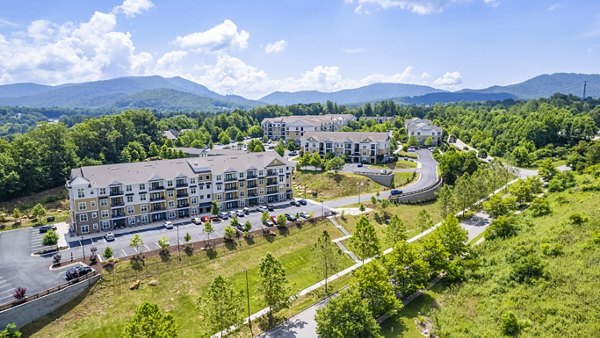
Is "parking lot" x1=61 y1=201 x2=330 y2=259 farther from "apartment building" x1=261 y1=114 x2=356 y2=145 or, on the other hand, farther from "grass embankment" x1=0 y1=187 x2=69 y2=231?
"apartment building" x1=261 y1=114 x2=356 y2=145

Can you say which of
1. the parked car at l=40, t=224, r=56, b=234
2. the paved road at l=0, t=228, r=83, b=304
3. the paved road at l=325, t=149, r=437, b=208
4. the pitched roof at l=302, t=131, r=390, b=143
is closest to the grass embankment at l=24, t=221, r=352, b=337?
the paved road at l=0, t=228, r=83, b=304

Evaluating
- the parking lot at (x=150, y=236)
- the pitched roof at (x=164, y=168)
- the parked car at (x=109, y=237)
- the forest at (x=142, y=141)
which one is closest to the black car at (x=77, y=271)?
the parking lot at (x=150, y=236)

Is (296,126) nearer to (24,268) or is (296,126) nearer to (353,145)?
(353,145)

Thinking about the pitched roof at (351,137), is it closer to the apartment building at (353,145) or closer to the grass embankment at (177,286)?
the apartment building at (353,145)

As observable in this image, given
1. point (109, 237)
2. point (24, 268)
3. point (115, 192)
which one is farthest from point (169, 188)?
point (24, 268)

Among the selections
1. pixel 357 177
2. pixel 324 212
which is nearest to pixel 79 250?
pixel 324 212
